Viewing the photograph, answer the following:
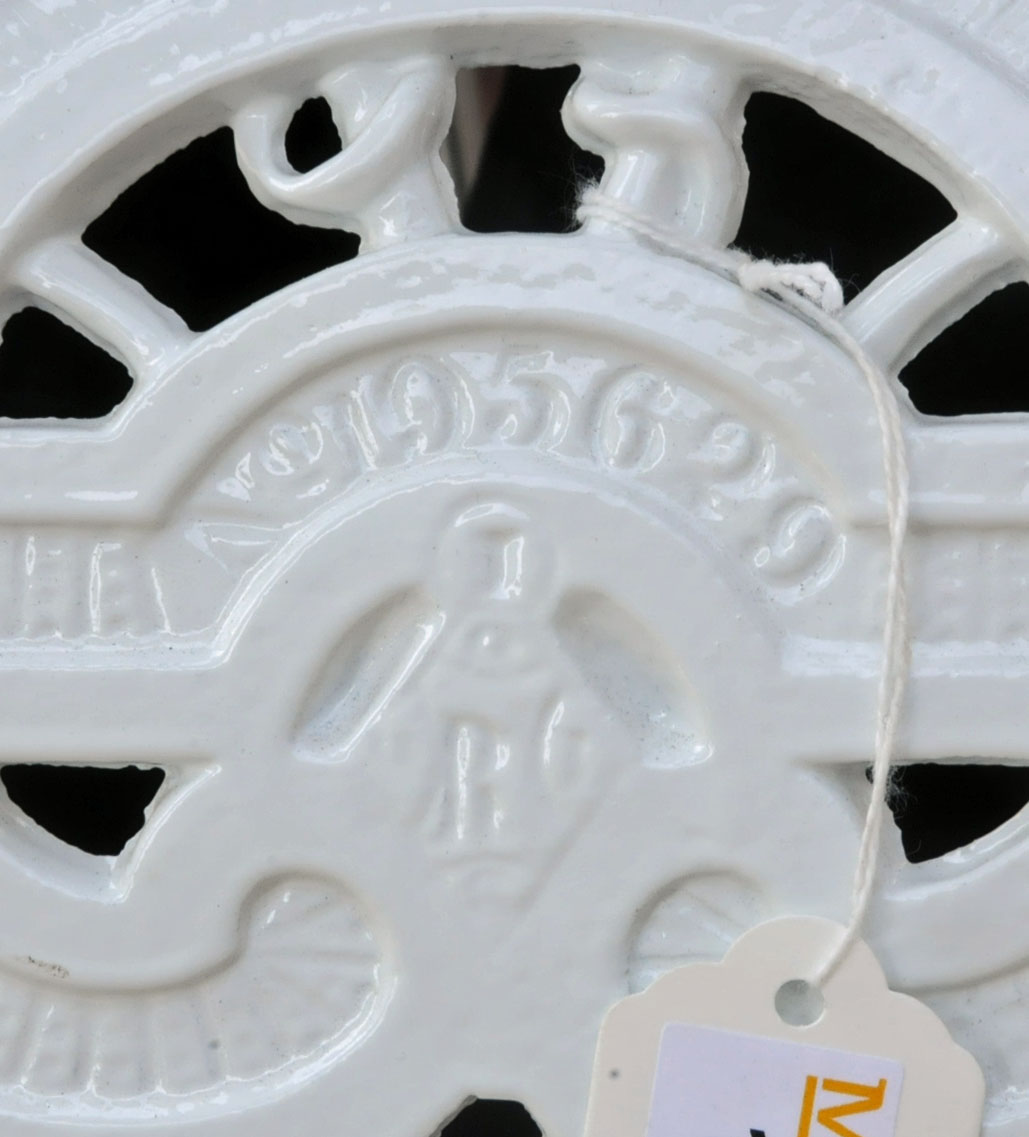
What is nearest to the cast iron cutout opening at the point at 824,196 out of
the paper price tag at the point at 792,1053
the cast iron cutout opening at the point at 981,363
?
the cast iron cutout opening at the point at 981,363

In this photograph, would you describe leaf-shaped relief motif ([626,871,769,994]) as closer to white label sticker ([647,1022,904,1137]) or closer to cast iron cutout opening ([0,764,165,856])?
white label sticker ([647,1022,904,1137])

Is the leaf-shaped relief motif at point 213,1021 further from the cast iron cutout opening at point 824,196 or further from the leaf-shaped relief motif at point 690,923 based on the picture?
the cast iron cutout opening at point 824,196

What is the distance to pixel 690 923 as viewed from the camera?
54 centimetres

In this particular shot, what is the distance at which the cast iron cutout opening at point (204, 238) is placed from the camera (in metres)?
0.65

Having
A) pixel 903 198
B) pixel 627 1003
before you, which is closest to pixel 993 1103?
pixel 627 1003

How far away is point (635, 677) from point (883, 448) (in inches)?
4.8

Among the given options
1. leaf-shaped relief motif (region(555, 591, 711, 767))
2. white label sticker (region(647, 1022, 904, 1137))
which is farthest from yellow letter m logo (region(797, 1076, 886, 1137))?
leaf-shaped relief motif (region(555, 591, 711, 767))

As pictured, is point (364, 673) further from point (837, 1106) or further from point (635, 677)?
point (837, 1106)

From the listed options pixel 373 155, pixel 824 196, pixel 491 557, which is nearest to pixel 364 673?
pixel 491 557

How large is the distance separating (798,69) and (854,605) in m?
0.19

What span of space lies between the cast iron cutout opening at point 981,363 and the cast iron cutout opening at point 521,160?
0.17 metres

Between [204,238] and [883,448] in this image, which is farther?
[204,238]

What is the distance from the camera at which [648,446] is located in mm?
523

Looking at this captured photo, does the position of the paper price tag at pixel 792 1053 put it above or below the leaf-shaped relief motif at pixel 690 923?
below
